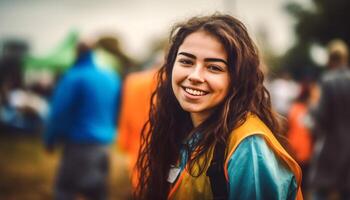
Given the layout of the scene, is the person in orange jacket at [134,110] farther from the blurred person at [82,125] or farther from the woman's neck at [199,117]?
the woman's neck at [199,117]

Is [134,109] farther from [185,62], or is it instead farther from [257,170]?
[257,170]

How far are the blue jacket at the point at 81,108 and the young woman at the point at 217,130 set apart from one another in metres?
2.65

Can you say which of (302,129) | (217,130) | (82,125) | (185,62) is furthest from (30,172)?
(217,130)

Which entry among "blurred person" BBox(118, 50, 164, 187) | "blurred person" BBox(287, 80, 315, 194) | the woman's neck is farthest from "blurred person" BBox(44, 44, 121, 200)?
the woman's neck

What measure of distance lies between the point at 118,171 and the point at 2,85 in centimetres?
675

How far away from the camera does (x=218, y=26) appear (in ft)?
6.46

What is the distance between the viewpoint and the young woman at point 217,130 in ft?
5.65

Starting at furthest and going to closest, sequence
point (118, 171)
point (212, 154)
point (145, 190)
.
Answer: point (118, 171) → point (145, 190) → point (212, 154)

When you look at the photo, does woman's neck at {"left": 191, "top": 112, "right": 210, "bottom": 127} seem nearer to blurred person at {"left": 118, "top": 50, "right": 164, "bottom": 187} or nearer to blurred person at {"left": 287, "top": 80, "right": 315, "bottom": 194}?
blurred person at {"left": 118, "top": 50, "right": 164, "bottom": 187}

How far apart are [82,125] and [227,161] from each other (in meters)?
3.30

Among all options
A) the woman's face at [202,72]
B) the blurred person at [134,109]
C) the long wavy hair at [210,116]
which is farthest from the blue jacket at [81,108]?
the woman's face at [202,72]

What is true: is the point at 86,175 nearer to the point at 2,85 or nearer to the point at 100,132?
the point at 100,132

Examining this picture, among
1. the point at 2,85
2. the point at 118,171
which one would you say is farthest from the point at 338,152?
the point at 2,85

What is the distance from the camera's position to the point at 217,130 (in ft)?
6.30
